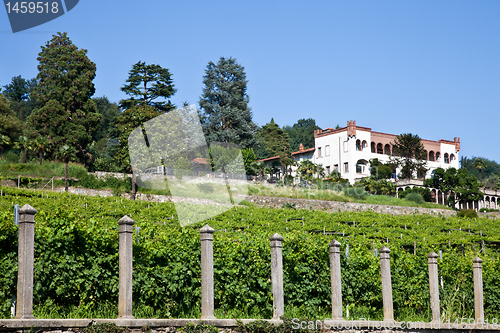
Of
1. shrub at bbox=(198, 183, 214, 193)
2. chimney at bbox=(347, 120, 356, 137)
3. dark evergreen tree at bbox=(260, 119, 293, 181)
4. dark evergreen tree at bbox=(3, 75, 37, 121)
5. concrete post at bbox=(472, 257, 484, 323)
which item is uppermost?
dark evergreen tree at bbox=(3, 75, 37, 121)

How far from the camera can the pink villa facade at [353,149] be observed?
5938 cm

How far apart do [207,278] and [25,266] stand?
255cm

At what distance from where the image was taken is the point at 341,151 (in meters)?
60.4

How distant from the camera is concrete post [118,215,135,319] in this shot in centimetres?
694

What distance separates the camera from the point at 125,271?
278 inches

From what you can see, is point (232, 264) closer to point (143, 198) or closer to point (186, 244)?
point (186, 244)

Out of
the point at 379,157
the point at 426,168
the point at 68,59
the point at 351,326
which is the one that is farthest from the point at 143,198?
the point at 426,168

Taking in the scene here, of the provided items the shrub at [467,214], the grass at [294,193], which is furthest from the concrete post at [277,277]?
the shrub at [467,214]

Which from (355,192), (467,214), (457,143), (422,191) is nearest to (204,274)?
(355,192)

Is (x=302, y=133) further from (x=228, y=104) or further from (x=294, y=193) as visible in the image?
(x=294, y=193)

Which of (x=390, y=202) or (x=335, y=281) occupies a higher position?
(x=390, y=202)

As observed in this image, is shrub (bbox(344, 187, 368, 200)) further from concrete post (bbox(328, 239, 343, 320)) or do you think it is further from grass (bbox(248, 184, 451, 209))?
concrete post (bbox(328, 239, 343, 320))

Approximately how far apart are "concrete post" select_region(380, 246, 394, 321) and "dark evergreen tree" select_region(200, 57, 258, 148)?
137 feet


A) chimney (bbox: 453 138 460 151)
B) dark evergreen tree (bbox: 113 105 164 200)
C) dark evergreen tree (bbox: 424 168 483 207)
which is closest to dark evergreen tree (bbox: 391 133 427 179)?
dark evergreen tree (bbox: 424 168 483 207)
